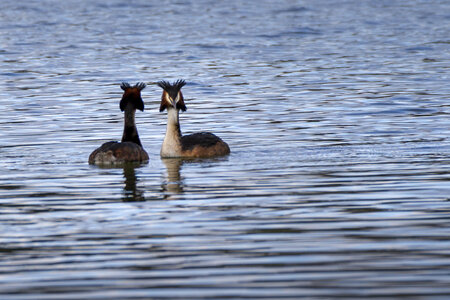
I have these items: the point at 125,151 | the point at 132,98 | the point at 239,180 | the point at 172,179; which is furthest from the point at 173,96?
the point at 239,180

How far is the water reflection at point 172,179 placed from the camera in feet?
47.0

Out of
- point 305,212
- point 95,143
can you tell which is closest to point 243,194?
point 305,212

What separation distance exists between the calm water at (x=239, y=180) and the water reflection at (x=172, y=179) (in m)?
0.04

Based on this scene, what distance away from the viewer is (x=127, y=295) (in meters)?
8.79

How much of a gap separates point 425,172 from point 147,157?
4.96 meters

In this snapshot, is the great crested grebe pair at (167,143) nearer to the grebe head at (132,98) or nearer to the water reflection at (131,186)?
the grebe head at (132,98)

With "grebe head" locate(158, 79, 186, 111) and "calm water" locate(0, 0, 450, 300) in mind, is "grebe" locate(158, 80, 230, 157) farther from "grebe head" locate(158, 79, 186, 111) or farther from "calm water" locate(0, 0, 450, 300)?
"calm water" locate(0, 0, 450, 300)

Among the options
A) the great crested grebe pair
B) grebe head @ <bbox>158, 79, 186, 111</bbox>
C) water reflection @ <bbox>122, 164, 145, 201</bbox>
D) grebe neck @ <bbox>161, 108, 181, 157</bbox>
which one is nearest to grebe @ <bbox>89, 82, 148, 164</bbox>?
the great crested grebe pair

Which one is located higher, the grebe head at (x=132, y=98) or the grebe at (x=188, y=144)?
the grebe head at (x=132, y=98)

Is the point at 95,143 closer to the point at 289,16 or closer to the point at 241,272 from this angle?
the point at 241,272

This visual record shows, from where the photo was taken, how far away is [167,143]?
1856 cm

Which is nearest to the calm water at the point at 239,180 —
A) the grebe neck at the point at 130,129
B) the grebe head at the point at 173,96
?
the grebe neck at the point at 130,129

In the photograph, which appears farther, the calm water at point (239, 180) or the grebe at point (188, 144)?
the grebe at point (188, 144)

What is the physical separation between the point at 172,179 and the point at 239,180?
111 centimetres
